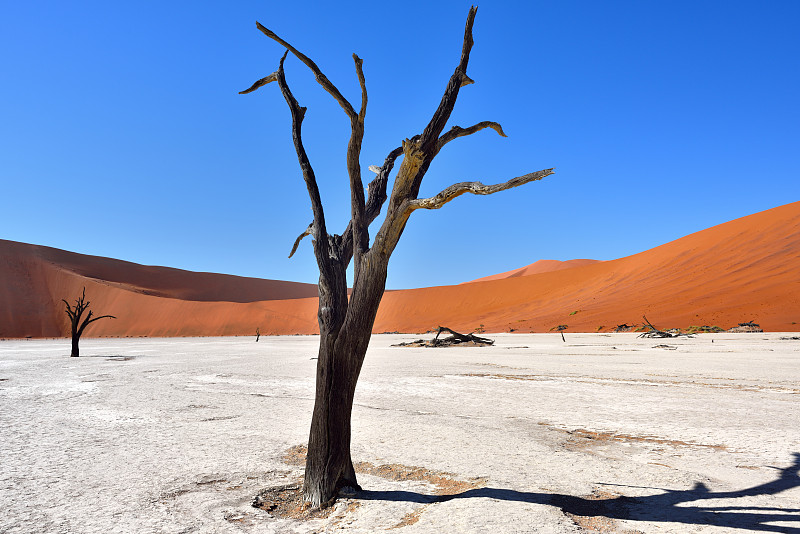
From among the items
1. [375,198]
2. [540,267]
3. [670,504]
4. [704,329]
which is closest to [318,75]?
[375,198]

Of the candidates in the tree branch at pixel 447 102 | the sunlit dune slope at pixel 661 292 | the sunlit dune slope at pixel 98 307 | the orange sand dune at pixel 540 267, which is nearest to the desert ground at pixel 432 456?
the tree branch at pixel 447 102

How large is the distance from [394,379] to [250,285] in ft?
307

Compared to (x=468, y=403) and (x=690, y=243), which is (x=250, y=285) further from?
(x=468, y=403)

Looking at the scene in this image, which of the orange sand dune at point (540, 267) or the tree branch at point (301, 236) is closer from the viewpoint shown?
the tree branch at point (301, 236)

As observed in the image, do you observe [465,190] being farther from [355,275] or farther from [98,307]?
[98,307]

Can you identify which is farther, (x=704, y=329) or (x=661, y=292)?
(x=661, y=292)

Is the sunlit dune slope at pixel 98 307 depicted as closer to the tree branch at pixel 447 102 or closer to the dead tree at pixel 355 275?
the dead tree at pixel 355 275

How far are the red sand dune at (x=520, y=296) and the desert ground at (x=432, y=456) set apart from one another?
29445 millimetres

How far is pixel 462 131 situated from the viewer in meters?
4.29

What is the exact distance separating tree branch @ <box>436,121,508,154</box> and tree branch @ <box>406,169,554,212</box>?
750 millimetres

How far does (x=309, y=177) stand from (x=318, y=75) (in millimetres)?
919

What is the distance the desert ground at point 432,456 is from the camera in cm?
377

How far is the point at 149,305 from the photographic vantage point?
70.4m

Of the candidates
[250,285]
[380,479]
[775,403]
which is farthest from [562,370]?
[250,285]
